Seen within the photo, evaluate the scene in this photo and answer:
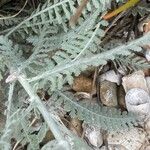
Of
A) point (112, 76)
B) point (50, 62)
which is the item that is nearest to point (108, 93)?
point (112, 76)

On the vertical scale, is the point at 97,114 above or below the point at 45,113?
below

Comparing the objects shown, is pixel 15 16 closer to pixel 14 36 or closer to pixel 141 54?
pixel 14 36

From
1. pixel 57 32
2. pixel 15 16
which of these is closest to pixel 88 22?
pixel 57 32

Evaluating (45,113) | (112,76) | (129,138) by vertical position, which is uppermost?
(45,113)

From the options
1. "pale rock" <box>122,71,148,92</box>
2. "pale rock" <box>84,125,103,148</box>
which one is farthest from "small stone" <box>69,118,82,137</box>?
"pale rock" <box>122,71,148,92</box>

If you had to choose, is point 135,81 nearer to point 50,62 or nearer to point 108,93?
point 108,93

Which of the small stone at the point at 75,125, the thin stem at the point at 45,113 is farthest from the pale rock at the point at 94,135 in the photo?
the thin stem at the point at 45,113

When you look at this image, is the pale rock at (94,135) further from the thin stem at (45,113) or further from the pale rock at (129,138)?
the thin stem at (45,113)

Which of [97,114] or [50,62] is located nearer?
[50,62]
